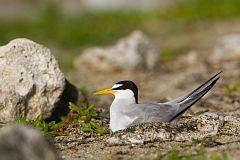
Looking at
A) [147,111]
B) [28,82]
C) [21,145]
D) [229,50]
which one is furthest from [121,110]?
[229,50]

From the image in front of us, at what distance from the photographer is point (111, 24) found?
15922mm

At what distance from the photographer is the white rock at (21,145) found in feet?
13.8

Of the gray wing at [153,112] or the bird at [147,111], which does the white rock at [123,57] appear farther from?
the gray wing at [153,112]

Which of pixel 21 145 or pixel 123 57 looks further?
pixel 123 57

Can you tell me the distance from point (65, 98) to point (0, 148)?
340cm

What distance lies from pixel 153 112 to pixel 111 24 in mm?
9957

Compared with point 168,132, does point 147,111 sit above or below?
above

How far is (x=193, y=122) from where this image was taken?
20.3ft

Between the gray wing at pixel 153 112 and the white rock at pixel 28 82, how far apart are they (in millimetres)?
1086

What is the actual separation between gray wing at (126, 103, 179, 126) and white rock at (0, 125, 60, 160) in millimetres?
1923

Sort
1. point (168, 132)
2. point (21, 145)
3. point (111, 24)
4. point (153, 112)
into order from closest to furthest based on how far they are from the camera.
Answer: point (21, 145) → point (168, 132) → point (153, 112) → point (111, 24)

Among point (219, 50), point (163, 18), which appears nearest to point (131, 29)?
point (163, 18)

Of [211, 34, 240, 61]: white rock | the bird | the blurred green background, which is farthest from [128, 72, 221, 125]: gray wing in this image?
the blurred green background

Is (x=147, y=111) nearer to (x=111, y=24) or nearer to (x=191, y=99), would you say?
(x=191, y=99)
